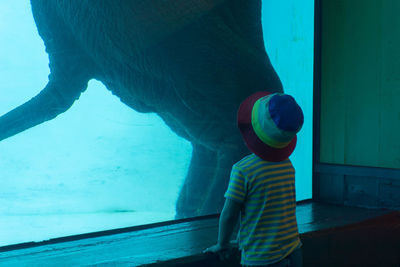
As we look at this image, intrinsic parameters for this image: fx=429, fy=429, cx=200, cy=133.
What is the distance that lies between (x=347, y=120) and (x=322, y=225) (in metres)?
0.85

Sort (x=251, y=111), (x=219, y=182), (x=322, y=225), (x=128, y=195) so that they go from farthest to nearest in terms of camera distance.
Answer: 1. (x=128, y=195)
2. (x=219, y=182)
3. (x=322, y=225)
4. (x=251, y=111)

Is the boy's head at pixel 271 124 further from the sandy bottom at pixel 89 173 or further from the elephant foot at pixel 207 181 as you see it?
the sandy bottom at pixel 89 173

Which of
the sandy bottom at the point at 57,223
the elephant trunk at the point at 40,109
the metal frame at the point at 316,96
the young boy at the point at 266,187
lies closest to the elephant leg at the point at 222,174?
the metal frame at the point at 316,96

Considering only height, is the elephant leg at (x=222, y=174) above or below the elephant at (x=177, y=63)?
below

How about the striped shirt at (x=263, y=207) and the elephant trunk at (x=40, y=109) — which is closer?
the striped shirt at (x=263, y=207)

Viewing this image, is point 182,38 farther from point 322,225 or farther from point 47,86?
point 322,225

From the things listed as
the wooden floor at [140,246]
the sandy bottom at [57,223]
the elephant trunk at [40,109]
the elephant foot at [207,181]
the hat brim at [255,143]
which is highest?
the elephant trunk at [40,109]

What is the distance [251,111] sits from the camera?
3.82 feet

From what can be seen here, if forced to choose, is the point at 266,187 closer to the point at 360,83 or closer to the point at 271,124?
the point at 271,124

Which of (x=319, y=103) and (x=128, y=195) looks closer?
(x=319, y=103)

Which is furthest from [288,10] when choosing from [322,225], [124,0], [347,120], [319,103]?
[322,225]

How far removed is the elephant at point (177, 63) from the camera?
8.07 feet

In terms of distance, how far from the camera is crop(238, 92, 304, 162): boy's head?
1.09 metres

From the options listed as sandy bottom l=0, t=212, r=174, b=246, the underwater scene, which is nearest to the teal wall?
the underwater scene
